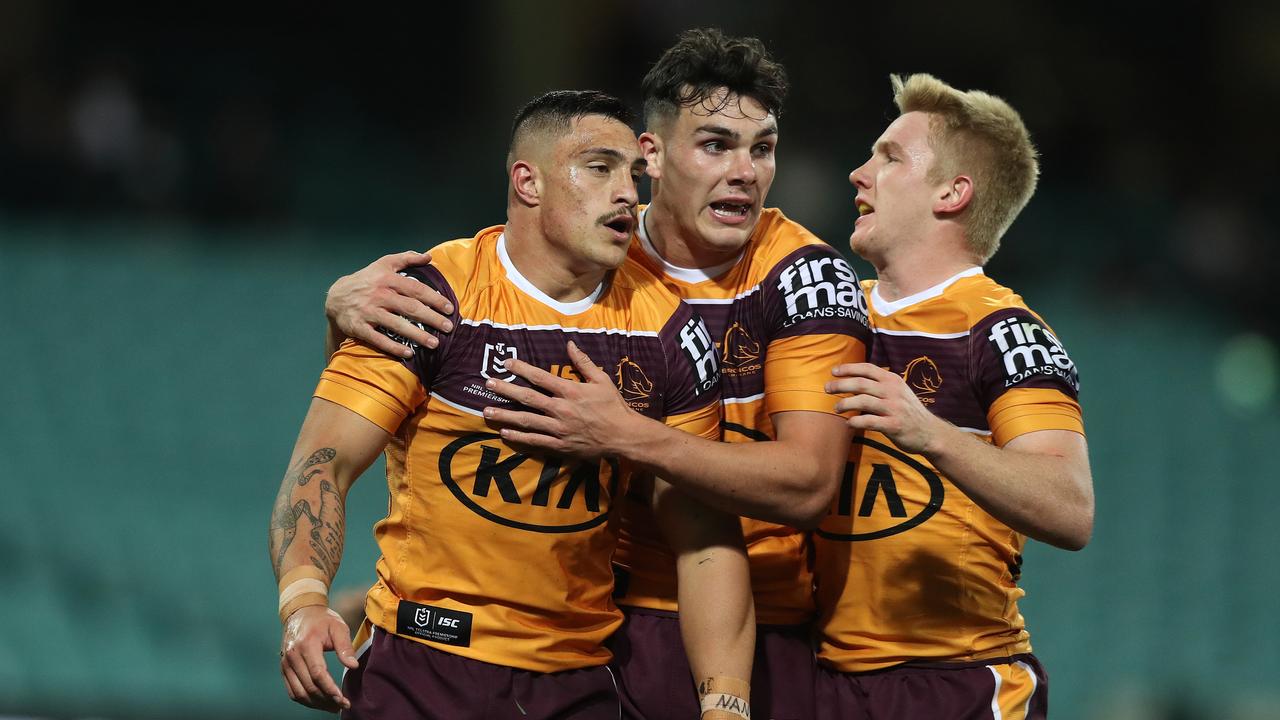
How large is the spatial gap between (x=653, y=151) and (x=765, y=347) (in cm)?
73

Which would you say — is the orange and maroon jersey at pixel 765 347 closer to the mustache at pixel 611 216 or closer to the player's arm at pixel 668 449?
the player's arm at pixel 668 449

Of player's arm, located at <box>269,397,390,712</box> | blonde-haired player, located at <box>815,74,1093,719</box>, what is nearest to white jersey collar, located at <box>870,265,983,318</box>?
blonde-haired player, located at <box>815,74,1093,719</box>

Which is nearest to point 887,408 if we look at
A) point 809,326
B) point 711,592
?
point 809,326

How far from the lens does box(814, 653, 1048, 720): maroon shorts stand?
3779mm

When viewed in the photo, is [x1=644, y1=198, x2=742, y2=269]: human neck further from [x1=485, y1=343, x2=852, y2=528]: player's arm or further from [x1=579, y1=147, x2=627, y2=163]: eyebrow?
[x1=485, y1=343, x2=852, y2=528]: player's arm

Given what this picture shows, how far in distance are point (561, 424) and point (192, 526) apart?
244 inches

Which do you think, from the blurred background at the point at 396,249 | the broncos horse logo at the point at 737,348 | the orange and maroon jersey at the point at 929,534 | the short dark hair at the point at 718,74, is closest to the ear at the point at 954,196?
the orange and maroon jersey at the point at 929,534

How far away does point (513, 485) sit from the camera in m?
3.48

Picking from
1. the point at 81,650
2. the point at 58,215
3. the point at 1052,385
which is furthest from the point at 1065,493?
the point at 58,215

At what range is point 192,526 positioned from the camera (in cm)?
889

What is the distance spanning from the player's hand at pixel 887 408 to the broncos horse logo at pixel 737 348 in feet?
1.36

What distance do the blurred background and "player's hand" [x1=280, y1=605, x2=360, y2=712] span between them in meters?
5.00

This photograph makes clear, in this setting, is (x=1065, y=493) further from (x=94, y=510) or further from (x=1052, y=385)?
(x=94, y=510)

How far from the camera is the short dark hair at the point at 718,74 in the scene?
13.1 ft
